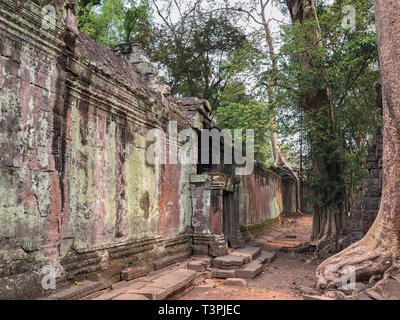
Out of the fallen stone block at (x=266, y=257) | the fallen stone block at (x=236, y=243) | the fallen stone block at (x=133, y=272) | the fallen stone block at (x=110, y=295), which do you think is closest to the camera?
the fallen stone block at (x=110, y=295)

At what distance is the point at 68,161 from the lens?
4.05 m

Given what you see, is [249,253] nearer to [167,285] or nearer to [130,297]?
[167,285]

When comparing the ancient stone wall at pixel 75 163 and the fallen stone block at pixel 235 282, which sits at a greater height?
the ancient stone wall at pixel 75 163

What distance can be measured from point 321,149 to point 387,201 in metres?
4.11

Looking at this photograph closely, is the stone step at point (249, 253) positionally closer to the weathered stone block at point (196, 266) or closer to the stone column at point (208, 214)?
the stone column at point (208, 214)

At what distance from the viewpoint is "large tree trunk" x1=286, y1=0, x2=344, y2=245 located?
862cm

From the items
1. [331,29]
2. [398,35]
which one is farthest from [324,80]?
[398,35]

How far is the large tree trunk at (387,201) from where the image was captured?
14.9ft

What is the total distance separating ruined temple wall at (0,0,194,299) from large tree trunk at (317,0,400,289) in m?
3.09

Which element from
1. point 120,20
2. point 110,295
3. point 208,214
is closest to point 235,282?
point 208,214

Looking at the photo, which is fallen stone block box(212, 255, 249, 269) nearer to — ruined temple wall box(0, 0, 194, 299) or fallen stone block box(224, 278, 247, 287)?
fallen stone block box(224, 278, 247, 287)

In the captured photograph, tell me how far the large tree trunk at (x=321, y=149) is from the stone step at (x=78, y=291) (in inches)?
257

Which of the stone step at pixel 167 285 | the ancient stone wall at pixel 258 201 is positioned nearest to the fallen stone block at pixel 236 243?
the ancient stone wall at pixel 258 201

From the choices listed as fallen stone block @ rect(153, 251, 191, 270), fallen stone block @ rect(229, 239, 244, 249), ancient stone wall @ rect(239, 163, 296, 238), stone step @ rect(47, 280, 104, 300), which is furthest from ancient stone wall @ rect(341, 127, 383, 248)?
stone step @ rect(47, 280, 104, 300)
